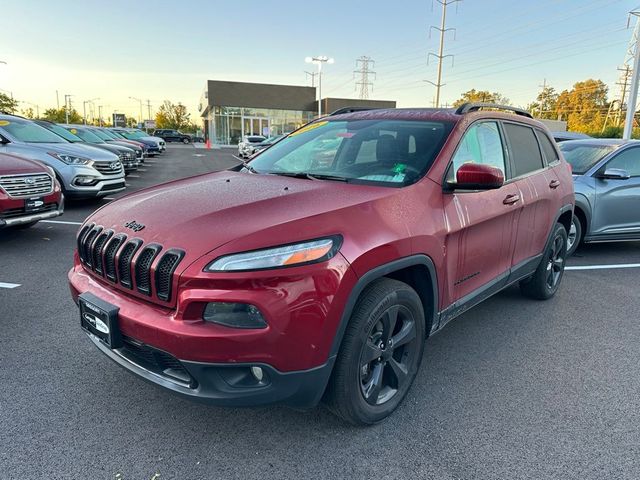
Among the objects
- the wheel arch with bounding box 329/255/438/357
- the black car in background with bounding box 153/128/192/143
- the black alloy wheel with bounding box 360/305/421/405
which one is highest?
the black car in background with bounding box 153/128/192/143

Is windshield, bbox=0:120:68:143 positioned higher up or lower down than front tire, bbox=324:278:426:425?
higher up

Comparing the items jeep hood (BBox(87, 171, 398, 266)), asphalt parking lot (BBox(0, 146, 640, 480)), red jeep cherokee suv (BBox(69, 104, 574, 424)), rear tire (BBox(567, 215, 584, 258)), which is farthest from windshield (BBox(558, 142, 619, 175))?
jeep hood (BBox(87, 171, 398, 266))

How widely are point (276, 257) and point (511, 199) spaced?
224 centimetres

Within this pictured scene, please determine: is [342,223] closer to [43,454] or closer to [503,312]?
[43,454]

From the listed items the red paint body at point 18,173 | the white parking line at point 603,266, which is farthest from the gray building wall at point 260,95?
the white parking line at point 603,266

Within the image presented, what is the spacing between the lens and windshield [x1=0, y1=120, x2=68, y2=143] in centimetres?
860

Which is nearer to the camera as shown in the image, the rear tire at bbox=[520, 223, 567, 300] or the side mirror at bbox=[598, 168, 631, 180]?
the rear tire at bbox=[520, 223, 567, 300]

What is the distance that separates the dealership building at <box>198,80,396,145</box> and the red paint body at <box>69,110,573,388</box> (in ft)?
151

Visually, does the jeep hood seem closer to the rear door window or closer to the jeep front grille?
the jeep front grille

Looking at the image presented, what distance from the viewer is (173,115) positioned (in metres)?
91.0

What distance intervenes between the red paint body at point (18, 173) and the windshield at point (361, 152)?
12.5 ft

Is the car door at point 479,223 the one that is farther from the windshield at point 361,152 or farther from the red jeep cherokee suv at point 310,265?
the windshield at point 361,152

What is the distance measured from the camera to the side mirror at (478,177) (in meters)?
2.71

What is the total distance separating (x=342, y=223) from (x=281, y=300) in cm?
50
